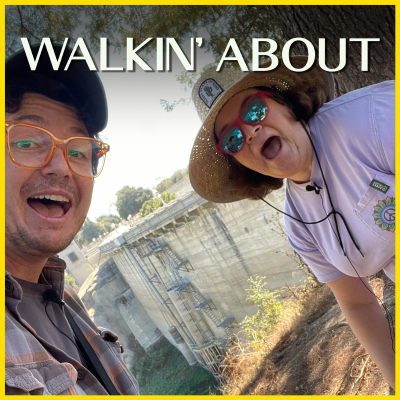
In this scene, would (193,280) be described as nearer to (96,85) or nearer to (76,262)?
(96,85)

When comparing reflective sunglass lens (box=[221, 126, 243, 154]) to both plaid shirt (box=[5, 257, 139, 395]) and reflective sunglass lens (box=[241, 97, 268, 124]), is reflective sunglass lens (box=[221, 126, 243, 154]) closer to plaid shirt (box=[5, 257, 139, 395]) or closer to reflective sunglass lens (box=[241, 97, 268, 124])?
reflective sunglass lens (box=[241, 97, 268, 124])

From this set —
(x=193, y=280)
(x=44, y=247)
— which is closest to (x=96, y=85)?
(x=44, y=247)

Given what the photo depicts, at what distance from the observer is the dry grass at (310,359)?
2.70m

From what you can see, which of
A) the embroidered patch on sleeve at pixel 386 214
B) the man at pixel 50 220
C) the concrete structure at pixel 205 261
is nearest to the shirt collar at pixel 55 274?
the man at pixel 50 220

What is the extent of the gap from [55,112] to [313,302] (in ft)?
15.8

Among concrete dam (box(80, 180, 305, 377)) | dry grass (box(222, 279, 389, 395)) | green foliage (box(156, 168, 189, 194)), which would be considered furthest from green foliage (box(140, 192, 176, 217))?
dry grass (box(222, 279, 389, 395))

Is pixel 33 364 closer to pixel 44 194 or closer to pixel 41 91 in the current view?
pixel 44 194

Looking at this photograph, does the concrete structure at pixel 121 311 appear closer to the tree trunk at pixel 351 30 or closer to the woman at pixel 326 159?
the tree trunk at pixel 351 30

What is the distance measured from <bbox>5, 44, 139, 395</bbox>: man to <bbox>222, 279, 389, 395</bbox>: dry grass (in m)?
2.06

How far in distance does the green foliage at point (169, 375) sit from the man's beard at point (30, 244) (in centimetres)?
1845

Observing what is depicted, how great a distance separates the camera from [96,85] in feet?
5.41

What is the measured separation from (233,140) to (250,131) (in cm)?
13

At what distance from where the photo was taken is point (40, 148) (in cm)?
136

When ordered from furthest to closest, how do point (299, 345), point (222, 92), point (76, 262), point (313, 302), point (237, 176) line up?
1. point (76, 262)
2. point (313, 302)
3. point (299, 345)
4. point (237, 176)
5. point (222, 92)
